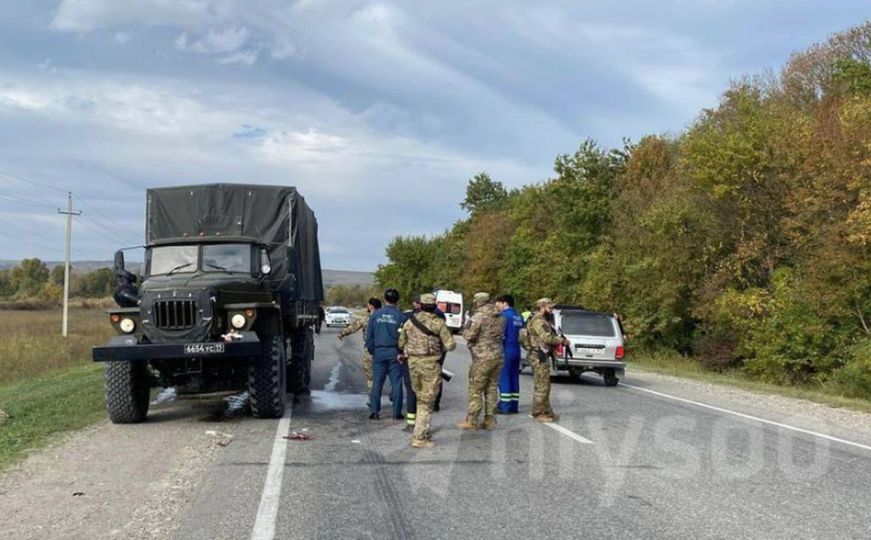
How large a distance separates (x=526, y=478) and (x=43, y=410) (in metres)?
8.70

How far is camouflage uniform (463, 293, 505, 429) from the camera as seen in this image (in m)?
11.0

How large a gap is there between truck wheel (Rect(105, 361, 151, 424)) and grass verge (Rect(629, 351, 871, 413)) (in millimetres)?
12838

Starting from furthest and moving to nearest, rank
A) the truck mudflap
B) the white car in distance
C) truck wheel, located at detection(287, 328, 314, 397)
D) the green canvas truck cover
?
the white car in distance → truck wheel, located at detection(287, 328, 314, 397) → the green canvas truck cover → the truck mudflap

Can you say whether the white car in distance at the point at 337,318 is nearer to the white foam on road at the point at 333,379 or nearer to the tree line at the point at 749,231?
the tree line at the point at 749,231

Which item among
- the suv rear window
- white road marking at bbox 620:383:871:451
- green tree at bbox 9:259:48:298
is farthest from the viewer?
green tree at bbox 9:259:48:298

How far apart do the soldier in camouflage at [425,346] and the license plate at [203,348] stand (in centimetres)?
238

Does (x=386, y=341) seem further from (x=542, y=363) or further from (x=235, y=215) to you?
(x=235, y=215)

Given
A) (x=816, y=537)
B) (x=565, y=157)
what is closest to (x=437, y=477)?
(x=816, y=537)

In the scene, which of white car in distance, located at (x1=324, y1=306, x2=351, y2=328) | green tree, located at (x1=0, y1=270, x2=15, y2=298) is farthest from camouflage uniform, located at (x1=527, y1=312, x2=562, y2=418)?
green tree, located at (x1=0, y1=270, x2=15, y2=298)

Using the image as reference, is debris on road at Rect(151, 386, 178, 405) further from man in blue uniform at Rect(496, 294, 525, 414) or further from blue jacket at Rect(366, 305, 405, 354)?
man in blue uniform at Rect(496, 294, 525, 414)

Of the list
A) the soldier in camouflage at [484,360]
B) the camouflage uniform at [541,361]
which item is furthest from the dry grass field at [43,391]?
the camouflage uniform at [541,361]

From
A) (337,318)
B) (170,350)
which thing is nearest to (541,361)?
(170,350)

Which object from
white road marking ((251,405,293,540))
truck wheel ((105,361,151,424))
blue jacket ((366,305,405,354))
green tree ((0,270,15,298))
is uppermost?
green tree ((0,270,15,298))

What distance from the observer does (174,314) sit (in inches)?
433
